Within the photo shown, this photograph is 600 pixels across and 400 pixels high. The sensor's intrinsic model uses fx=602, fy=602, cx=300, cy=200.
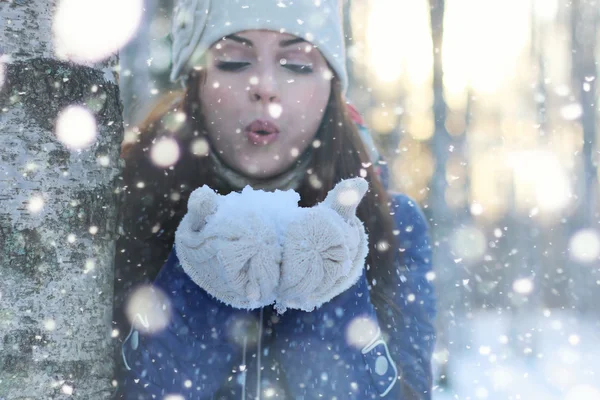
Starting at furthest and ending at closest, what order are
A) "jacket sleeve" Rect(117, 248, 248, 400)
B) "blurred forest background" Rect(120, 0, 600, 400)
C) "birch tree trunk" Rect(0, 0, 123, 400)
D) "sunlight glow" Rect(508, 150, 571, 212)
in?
"sunlight glow" Rect(508, 150, 571, 212), "blurred forest background" Rect(120, 0, 600, 400), "jacket sleeve" Rect(117, 248, 248, 400), "birch tree trunk" Rect(0, 0, 123, 400)

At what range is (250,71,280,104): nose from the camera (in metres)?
1.85

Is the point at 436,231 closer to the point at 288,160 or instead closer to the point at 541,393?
the point at 541,393

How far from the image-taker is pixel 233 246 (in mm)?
1375

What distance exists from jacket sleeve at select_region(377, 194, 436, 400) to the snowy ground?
408cm

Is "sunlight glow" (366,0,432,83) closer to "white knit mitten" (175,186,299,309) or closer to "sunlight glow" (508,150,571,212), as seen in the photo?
"sunlight glow" (508,150,571,212)

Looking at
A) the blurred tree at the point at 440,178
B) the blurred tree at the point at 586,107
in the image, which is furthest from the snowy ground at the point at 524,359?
the blurred tree at the point at 586,107

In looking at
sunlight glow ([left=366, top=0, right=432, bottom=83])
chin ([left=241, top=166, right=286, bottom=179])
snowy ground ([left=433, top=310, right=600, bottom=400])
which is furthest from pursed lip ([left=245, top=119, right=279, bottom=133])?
sunlight glow ([left=366, top=0, right=432, bottom=83])

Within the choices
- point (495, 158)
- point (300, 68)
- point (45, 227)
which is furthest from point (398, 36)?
point (45, 227)

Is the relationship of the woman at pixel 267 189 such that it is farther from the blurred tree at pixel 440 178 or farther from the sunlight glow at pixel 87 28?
the blurred tree at pixel 440 178

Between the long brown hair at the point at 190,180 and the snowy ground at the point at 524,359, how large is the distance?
428 cm

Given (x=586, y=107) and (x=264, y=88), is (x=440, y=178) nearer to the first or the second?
(x=264, y=88)

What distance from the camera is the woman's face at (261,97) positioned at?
188 cm

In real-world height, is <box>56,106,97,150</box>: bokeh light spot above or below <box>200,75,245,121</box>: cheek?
above

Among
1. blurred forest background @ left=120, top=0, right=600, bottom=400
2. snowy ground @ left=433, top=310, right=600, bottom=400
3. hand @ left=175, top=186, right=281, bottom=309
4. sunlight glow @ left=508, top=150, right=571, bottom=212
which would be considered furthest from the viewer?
sunlight glow @ left=508, top=150, right=571, bottom=212
